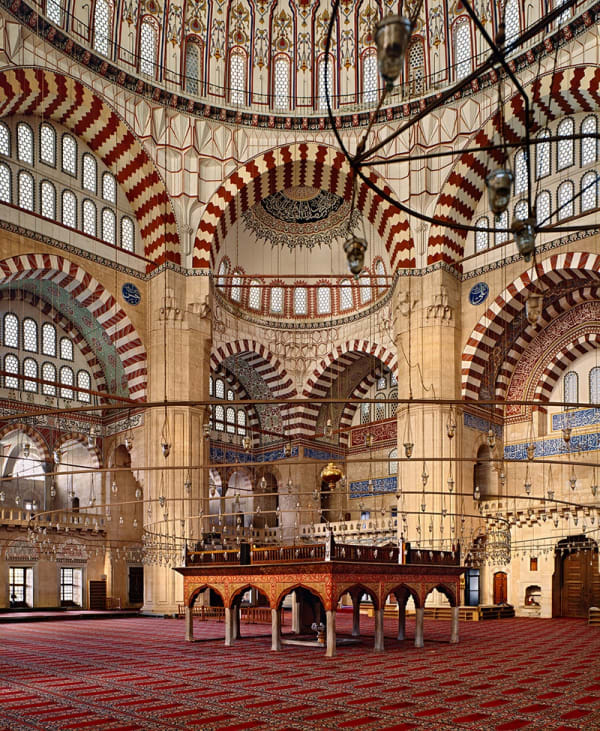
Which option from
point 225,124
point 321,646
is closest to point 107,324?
point 225,124

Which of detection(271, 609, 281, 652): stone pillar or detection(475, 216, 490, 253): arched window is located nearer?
detection(271, 609, 281, 652): stone pillar

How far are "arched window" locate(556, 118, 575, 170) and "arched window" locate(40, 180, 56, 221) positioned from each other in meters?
9.32

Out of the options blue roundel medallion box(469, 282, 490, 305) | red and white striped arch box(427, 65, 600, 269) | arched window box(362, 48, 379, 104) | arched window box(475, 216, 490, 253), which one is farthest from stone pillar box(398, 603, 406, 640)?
arched window box(362, 48, 379, 104)

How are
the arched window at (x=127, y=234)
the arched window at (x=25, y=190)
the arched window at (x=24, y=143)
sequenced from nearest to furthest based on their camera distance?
1. the arched window at (x=25, y=190)
2. the arched window at (x=24, y=143)
3. the arched window at (x=127, y=234)

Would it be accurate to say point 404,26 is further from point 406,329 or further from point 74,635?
point 406,329

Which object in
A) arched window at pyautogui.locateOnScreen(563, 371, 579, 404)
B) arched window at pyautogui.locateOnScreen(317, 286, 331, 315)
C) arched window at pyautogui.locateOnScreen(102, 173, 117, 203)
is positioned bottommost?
arched window at pyautogui.locateOnScreen(563, 371, 579, 404)

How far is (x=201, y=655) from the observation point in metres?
7.99

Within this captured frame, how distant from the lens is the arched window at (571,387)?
1609 centimetres

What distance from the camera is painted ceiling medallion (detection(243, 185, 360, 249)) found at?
1962cm

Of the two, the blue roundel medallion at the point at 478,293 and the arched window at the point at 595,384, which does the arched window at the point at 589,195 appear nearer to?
the blue roundel medallion at the point at 478,293

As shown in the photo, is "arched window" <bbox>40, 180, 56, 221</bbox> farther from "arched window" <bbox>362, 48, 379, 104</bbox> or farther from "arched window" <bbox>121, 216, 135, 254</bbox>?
"arched window" <bbox>362, 48, 379, 104</bbox>

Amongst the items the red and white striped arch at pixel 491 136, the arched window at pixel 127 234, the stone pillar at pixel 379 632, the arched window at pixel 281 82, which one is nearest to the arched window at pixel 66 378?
the arched window at pixel 127 234

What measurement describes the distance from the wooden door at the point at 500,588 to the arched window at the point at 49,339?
1029 cm

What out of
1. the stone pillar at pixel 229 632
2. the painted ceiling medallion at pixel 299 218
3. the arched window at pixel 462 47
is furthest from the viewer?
the painted ceiling medallion at pixel 299 218
